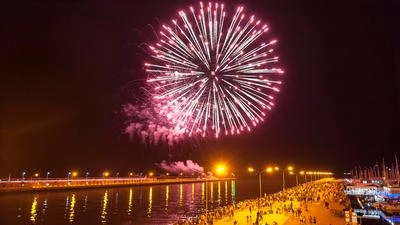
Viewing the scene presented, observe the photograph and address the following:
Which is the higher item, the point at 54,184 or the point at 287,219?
the point at 54,184

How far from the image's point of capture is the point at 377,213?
63219 mm

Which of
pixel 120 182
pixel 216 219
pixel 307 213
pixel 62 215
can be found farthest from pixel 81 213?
pixel 120 182

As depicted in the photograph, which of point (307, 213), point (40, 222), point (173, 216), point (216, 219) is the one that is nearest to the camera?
point (216, 219)

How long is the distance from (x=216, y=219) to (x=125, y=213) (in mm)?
23124

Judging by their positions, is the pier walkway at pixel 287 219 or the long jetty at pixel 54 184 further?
the long jetty at pixel 54 184

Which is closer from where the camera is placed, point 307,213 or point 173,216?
point 307,213

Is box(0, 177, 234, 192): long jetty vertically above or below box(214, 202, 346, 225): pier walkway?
above

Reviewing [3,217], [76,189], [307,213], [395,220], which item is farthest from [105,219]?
[76,189]

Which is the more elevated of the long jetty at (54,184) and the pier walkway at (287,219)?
the long jetty at (54,184)

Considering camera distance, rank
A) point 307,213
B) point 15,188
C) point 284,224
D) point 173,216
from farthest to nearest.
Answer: point 15,188 → point 173,216 → point 307,213 → point 284,224

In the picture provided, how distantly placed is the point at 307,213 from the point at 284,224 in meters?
10.7

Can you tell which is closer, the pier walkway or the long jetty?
the pier walkway

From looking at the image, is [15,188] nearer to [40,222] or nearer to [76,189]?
[76,189]

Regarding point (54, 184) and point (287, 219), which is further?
point (54, 184)
